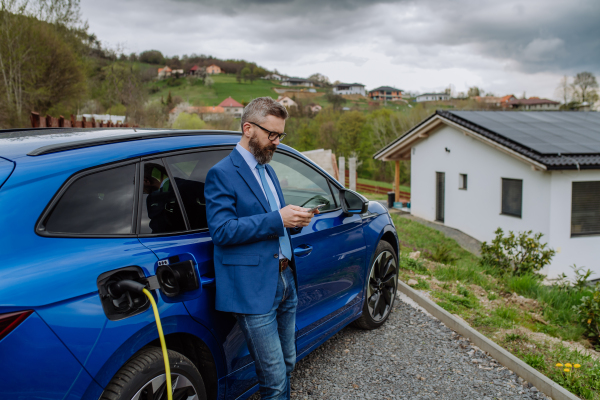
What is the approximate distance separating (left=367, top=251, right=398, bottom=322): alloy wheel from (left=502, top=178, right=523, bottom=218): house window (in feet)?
38.5

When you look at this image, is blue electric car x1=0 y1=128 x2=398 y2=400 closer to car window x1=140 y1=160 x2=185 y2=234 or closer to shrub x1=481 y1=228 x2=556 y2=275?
car window x1=140 y1=160 x2=185 y2=234

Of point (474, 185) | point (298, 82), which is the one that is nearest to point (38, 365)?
point (474, 185)

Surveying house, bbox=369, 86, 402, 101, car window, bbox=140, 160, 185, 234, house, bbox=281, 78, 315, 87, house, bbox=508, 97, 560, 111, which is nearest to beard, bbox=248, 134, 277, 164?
car window, bbox=140, 160, 185, 234

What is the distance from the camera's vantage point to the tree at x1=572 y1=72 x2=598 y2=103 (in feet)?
196

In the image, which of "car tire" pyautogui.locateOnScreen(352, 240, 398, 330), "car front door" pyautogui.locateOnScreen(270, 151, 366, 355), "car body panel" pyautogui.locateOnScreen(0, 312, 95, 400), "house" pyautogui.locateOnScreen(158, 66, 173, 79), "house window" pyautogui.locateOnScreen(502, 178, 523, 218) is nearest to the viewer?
"car body panel" pyautogui.locateOnScreen(0, 312, 95, 400)

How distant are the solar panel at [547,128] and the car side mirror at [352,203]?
1171 cm

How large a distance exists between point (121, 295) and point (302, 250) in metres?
1.40

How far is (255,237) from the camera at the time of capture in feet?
7.08

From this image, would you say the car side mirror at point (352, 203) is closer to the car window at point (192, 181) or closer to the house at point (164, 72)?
the car window at point (192, 181)

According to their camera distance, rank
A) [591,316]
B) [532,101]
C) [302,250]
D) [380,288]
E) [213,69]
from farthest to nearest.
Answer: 1. [532,101]
2. [213,69]
3. [591,316]
4. [380,288]
5. [302,250]

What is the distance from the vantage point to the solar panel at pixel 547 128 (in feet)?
45.4

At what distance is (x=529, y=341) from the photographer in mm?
4348

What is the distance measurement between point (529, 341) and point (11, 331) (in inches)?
178

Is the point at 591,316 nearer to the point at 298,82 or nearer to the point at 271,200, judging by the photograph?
the point at 271,200
